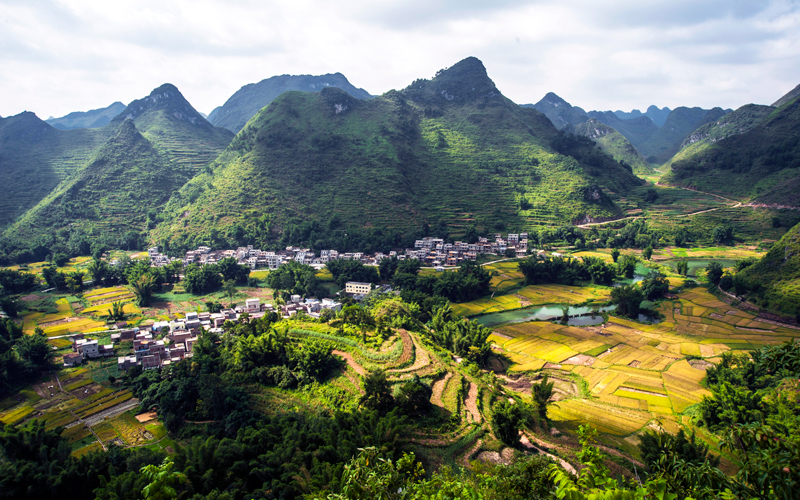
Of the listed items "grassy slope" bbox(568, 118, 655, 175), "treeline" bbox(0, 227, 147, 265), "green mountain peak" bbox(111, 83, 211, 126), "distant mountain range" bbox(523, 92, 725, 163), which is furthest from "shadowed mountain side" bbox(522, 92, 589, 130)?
"treeline" bbox(0, 227, 147, 265)

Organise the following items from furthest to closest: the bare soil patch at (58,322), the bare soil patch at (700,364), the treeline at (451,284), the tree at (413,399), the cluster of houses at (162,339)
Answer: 1. the treeline at (451,284)
2. the bare soil patch at (58,322)
3. the cluster of houses at (162,339)
4. the bare soil patch at (700,364)
5. the tree at (413,399)

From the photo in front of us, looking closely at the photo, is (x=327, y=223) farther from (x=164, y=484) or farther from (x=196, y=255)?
(x=164, y=484)

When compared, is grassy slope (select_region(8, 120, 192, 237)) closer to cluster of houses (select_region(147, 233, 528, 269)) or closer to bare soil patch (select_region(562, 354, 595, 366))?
cluster of houses (select_region(147, 233, 528, 269))

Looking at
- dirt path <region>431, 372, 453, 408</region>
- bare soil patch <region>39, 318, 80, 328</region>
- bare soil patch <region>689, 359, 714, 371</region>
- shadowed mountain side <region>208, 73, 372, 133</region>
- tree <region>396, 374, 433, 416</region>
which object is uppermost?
shadowed mountain side <region>208, 73, 372, 133</region>

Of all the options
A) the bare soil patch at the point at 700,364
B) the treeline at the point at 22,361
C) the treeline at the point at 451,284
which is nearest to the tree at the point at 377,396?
the treeline at the point at 451,284

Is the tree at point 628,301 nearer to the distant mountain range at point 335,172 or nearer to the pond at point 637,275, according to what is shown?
the pond at point 637,275

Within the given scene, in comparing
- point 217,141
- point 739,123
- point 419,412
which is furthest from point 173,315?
point 739,123
